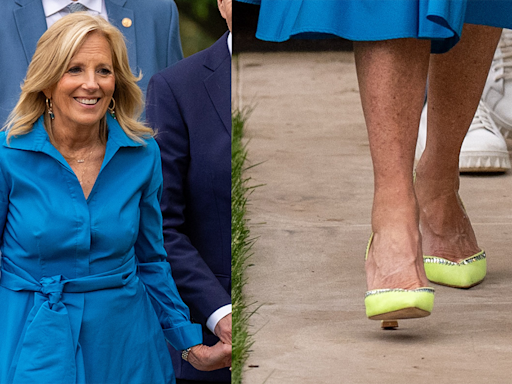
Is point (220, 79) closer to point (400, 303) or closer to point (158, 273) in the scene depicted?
point (158, 273)

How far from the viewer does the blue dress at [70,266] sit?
144 centimetres

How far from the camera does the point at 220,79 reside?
1670mm

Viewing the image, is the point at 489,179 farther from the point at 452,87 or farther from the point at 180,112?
the point at 180,112

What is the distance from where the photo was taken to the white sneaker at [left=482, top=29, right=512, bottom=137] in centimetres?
370

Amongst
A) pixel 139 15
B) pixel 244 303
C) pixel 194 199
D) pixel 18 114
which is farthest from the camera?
pixel 244 303

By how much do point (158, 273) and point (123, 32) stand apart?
440 mm

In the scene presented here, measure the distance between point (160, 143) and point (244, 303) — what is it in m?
0.62

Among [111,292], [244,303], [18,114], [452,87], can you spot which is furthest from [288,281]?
[18,114]

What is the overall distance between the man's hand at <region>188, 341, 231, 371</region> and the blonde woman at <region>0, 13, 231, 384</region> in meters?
0.12

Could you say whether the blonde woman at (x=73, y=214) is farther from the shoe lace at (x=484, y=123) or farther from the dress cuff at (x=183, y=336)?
the shoe lace at (x=484, y=123)

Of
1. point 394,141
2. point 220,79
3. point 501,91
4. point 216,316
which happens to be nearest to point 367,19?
point 394,141

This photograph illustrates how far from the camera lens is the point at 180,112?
1693 mm

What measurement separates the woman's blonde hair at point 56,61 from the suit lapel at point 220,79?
199mm

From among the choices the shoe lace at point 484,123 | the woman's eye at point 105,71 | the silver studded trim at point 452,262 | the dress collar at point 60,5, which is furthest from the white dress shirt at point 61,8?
the shoe lace at point 484,123
